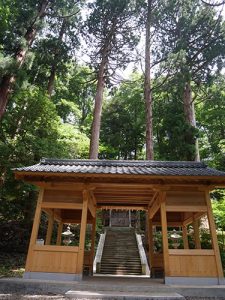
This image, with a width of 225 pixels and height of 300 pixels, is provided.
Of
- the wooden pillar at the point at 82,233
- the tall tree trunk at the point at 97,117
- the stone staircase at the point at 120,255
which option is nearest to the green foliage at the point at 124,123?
the tall tree trunk at the point at 97,117

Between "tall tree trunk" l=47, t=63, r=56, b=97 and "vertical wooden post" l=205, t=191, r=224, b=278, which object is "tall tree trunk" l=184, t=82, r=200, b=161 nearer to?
"tall tree trunk" l=47, t=63, r=56, b=97

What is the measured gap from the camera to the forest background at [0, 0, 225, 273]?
12656 mm

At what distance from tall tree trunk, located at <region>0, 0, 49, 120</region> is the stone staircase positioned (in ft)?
29.1

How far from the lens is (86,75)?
59.6 feet

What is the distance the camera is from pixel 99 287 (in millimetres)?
6566

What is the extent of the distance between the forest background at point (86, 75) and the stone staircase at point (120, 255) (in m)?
4.32

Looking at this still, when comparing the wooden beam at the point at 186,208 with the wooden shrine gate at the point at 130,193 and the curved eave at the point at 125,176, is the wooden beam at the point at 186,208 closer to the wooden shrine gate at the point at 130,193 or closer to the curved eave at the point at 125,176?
the wooden shrine gate at the point at 130,193

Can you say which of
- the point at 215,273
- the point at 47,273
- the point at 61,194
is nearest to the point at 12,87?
the point at 61,194

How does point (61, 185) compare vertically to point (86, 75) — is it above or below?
below

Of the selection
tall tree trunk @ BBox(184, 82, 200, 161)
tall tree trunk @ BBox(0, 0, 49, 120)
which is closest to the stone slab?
tall tree trunk @ BBox(0, 0, 49, 120)

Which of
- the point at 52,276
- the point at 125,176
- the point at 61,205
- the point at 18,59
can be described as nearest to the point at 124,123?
the point at 18,59

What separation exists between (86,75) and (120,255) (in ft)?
38.6

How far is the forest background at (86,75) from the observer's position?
1266cm

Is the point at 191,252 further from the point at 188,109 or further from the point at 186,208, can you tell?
the point at 188,109
